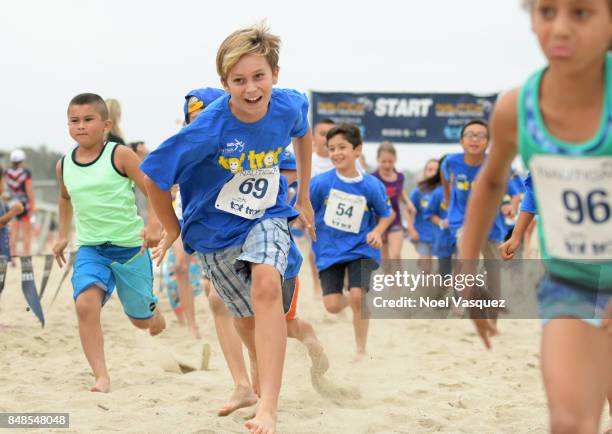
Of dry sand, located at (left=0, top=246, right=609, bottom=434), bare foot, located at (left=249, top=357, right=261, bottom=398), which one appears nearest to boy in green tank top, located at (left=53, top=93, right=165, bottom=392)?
dry sand, located at (left=0, top=246, right=609, bottom=434)

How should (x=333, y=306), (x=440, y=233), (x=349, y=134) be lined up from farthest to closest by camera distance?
(x=440, y=233) → (x=349, y=134) → (x=333, y=306)

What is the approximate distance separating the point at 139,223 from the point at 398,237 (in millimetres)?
5240

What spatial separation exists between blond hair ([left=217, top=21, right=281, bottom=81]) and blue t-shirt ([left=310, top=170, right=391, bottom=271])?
10.6ft

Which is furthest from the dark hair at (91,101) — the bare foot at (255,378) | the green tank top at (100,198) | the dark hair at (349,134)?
the dark hair at (349,134)

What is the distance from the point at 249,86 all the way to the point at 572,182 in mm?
1810

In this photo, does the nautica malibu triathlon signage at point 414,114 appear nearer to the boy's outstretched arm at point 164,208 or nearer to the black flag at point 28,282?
the black flag at point 28,282

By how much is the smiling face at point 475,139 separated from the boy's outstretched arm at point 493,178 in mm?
5321

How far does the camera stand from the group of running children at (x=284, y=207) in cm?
272

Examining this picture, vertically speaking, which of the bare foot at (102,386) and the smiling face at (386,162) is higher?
the smiling face at (386,162)

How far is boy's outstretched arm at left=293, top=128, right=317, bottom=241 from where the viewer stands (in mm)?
4906

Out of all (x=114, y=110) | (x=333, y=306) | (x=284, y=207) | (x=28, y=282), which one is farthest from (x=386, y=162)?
(x=284, y=207)

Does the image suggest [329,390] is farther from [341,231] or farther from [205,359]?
[341,231]

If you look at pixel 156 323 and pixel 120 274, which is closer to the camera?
pixel 120 274

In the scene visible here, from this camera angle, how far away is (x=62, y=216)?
6016 millimetres
